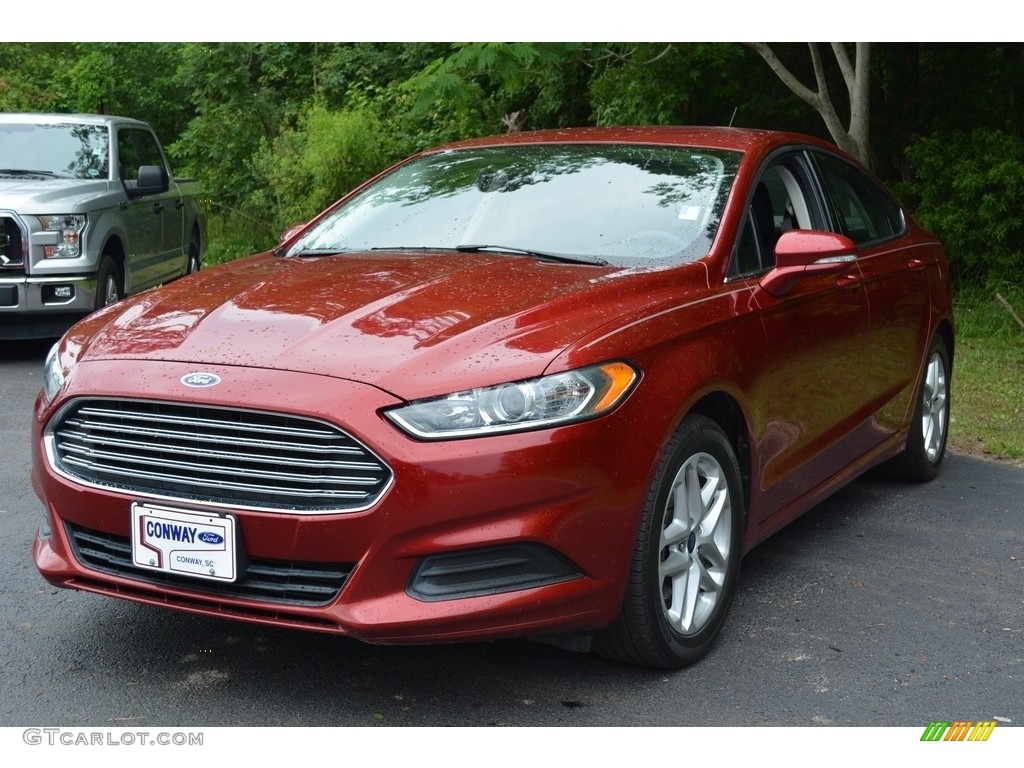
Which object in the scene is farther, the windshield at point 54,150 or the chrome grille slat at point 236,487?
the windshield at point 54,150

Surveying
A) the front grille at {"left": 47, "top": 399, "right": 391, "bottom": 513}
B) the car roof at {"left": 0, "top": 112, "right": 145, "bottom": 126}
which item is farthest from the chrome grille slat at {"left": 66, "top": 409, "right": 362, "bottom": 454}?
the car roof at {"left": 0, "top": 112, "right": 145, "bottom": 126}

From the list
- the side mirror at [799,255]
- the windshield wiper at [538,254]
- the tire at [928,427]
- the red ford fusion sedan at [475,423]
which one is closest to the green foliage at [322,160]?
the tire at [928,427]

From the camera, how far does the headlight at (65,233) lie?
920 cm

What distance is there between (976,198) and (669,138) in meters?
7.85

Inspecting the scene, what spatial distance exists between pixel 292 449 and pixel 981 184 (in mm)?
9970

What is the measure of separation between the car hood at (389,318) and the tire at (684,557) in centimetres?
48

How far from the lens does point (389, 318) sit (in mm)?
3658

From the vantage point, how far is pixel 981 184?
11.8 meters

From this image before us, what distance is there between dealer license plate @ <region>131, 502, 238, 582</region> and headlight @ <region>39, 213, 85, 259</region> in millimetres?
6329

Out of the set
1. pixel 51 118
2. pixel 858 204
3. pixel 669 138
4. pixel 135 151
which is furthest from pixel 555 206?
pixel 135 151

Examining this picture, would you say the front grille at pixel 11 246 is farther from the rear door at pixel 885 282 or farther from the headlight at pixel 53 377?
the rear door at pixel 885 282

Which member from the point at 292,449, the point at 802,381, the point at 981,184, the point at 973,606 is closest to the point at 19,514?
the point at 292,449

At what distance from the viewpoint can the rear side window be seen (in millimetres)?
5355

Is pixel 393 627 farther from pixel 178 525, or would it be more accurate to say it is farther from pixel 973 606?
pixel 973 606
